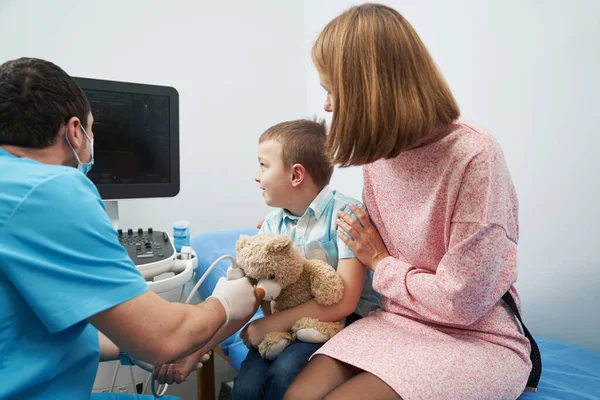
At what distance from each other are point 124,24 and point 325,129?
122 centimetres

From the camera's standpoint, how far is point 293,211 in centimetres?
131

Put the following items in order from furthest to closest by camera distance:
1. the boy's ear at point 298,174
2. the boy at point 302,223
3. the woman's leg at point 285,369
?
the boy's ear at point 298,174 < the boy at point 302,223 < the woman's leg at point 285,369

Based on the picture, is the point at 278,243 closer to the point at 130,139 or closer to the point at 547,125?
the point at 130,139

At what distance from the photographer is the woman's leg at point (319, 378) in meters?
0.92

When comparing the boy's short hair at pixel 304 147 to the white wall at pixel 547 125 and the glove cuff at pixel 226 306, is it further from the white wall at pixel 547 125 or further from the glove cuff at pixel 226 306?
the white wall at pixel 547 125

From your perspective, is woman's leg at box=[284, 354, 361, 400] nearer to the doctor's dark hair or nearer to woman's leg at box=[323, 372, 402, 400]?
woman's leg at box=[323, 372, 402, 400]

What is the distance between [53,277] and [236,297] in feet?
1.32

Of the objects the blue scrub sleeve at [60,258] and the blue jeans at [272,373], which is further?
the blue jeans at [272,373]

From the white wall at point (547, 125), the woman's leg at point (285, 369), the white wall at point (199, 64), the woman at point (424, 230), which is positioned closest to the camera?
the woman at point (424, 230)

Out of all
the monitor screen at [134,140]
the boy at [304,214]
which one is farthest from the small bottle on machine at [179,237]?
the boy at [304,214]

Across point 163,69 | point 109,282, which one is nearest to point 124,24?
point 163,69

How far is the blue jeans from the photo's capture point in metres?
1.02

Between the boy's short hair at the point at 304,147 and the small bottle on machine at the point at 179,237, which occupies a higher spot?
the boy's short hair at the point at 304,147

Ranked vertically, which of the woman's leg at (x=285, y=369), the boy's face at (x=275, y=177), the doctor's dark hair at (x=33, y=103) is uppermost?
the doctor's dark hair at (x=33, y=103)
